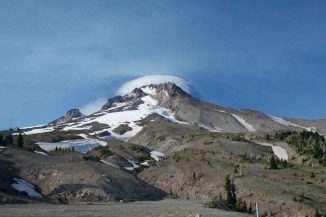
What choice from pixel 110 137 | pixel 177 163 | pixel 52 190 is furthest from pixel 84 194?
pixel 110 137

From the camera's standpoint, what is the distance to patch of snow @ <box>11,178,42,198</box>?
43709 millimetres

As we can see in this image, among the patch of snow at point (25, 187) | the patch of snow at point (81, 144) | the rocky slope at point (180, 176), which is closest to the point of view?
the patch of snow at point (25, 187)

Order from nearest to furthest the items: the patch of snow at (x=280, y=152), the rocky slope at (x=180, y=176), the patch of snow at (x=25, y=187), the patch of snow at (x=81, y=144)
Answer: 1. the patch of snow at (x=25, y=187)
2. the rocky slope at (x=180, y=176)
3. the patch of snow at (x=280, y=152)
4. the patch of snow at (x=81, y=144)

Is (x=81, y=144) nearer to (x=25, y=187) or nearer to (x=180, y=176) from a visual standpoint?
(x=180, y=176)

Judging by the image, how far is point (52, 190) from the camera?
48.9m

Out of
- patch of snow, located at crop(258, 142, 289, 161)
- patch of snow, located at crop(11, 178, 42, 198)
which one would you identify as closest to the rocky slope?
patch of snow, located at crop(258, 142, 289, 161)

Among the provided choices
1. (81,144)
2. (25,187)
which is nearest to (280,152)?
(25,187)

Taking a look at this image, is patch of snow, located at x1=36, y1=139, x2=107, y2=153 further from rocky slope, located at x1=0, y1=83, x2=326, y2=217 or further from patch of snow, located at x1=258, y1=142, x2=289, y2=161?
patch of snow, located at x1=258, y1=142, x2=289, y2=161

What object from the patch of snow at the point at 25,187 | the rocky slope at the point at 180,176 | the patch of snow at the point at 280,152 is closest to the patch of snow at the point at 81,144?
the rocky slope at the point at 180,176

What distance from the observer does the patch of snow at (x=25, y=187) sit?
1721 inches

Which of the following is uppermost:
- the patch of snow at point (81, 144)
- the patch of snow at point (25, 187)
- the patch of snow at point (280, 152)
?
the patch of snow at point (81, 144)

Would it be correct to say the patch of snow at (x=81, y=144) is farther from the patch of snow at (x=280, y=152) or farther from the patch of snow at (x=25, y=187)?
the patch of snow at (x=25, y=187)

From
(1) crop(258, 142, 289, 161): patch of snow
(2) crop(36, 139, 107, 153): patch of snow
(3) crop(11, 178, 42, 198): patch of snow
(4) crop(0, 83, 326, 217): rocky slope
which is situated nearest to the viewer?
(3) crop(11, 178, 42, 198): patch of snow

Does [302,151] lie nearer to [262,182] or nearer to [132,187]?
[262,182]
